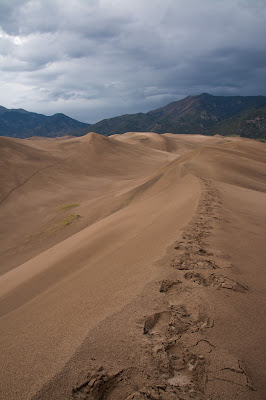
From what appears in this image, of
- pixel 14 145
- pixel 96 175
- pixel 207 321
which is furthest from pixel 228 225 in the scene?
pixel 14 145

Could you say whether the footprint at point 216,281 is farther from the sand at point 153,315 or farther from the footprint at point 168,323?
the footprint at point 168,323

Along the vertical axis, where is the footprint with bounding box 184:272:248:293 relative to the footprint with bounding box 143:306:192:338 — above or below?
above

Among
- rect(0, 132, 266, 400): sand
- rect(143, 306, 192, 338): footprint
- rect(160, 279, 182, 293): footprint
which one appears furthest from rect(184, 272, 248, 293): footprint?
rect(143, 306, 192, 338): footprint

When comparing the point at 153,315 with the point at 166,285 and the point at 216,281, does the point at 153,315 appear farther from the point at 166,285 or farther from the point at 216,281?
the point at 216,281

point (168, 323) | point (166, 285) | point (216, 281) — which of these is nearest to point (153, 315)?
point (168, 323)

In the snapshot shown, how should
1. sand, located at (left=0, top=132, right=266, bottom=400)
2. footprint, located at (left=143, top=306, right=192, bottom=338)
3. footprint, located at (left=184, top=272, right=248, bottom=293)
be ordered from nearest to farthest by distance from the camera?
sand, located at (left=0, top=132, right=266, bottom=400) < footprint, located at (left=143, top=306, right=192, bottom=338) < footprint, located at (left=184, top=272, right=248, bottom=293)

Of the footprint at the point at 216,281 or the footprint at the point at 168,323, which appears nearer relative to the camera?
the footprint at the point at 168,323

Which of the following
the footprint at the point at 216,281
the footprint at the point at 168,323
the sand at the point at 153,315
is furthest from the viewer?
the footprint at the point at 216,281

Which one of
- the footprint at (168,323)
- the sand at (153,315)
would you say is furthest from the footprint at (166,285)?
the footprint at (168,323)

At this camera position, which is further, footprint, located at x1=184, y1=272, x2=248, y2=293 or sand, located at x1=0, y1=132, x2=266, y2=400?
footprint, located at x1=184, y1=272, x2=248, y2=293

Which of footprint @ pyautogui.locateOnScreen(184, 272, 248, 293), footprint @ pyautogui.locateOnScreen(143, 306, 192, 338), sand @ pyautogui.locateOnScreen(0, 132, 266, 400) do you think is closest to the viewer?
sand @ pyautogui.locateOnScreen(0, 132, 266, 400)

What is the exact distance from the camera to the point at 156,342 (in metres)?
2.41

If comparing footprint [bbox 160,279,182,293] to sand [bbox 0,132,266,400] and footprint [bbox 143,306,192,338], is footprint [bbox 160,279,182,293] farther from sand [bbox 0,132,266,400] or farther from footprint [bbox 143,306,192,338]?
footprint [bbox 143,306,192,338]

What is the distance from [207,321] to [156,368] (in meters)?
0.75
